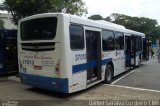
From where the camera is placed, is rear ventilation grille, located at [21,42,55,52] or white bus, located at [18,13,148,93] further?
rear ventilation grille, located at [21,42,55,52]

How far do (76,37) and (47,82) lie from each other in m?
1.85

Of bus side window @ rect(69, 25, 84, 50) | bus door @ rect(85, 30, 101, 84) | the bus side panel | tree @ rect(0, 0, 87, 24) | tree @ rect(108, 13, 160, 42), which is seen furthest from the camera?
tree @ rect(108, 13, 160, 42)

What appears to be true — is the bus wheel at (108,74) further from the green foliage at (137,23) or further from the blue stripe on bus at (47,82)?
the green foliage at (137,23)

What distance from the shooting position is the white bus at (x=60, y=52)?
7969 millimetres

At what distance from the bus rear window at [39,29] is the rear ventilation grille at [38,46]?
0.22 meters

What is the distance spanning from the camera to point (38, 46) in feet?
28.2

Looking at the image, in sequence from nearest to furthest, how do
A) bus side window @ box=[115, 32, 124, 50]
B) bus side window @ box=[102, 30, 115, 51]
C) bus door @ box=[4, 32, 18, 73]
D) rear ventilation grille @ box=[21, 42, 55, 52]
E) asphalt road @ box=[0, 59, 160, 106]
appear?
asphalt road @ box=[0, 59, 160, 106] < rear ventilation grille @ box=[21, 42, 55, 52] < bus side window @ box=[102, 30, 115, 51] < bus side window @ box=[115, 32, 124, 50] < bus door @ box=[4, 32, 18, 73]

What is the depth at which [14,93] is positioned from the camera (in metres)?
9.16

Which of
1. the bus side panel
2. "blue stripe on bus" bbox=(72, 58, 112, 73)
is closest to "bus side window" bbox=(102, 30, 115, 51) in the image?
"blue stripe on bus" bbox=(72, 58, 112, 73)

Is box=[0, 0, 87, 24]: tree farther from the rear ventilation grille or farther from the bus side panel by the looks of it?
the bus side panel

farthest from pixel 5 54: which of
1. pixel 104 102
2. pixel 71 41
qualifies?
pixel 104 102

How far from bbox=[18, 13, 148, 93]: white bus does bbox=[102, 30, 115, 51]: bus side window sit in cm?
31

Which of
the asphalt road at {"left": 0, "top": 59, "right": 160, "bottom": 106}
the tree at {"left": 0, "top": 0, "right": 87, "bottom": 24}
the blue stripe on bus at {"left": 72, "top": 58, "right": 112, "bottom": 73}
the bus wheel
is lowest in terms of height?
the asphalt road at {"left": 0, "top": 59, "right": 160, "bottom": 106}

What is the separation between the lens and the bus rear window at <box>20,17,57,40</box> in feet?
27.0
